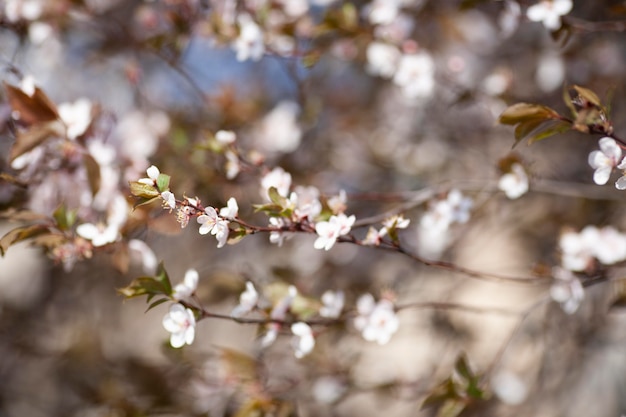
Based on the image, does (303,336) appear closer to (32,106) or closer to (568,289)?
(568,289)

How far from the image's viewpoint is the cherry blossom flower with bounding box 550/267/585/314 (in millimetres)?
1229

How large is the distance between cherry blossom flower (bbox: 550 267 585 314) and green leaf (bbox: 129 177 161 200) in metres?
0.83

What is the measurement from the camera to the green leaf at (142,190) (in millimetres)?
871

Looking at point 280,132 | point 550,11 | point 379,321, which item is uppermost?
point 550,11

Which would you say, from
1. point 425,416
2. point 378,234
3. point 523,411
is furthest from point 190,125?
point 523,411

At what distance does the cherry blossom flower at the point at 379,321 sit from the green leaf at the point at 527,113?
0.42 metres

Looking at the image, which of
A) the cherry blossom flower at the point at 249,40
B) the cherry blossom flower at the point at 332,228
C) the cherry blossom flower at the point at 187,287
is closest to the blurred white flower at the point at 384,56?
the cherry blossom flower at the point at 249,40

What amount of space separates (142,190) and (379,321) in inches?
21.7

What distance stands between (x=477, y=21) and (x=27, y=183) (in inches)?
72.6

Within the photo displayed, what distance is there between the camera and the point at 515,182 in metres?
1.27

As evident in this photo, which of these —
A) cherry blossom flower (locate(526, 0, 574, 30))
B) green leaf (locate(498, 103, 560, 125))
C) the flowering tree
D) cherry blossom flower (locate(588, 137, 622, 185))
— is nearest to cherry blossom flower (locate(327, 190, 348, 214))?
the flowering tree

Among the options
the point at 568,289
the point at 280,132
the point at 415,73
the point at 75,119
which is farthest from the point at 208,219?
the point at 280,132

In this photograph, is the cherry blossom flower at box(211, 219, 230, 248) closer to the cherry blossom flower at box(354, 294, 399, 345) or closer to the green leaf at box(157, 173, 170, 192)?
the green leaf at box(157, 173, 170, 192)

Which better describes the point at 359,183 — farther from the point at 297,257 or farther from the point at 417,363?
the point at 417,363
